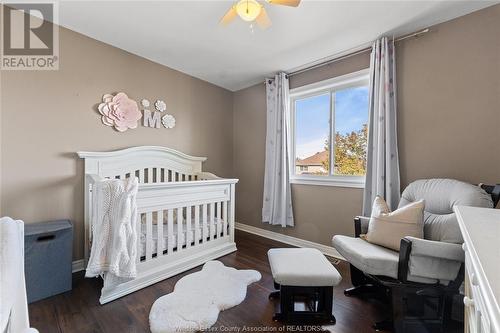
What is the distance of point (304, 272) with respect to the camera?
1468 mm

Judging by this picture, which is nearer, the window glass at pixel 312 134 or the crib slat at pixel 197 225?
the crib slat at pixel 197 225

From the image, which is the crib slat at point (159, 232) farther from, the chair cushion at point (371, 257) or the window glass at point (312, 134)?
the window glass at point (312, 134)

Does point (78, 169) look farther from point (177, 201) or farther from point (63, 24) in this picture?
point (63, 24)

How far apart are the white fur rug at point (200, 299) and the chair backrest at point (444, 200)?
4.90 ft

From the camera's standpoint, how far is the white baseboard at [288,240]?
106 inches

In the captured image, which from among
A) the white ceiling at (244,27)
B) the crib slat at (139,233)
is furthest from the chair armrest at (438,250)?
the crib slat at (139,233)

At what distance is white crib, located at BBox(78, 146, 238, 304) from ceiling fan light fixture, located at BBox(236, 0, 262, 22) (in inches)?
60.2

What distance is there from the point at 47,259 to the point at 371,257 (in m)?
2.44

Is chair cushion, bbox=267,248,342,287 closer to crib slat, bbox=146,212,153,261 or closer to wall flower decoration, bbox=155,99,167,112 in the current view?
crib slat, bbox=146,212,153,261

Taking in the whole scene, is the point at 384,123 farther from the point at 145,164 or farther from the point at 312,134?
the point at 145,164

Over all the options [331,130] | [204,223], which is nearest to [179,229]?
[204,223]

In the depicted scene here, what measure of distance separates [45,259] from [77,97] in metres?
1.52

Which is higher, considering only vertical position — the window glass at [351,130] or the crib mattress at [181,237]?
the window glass at [351,130]

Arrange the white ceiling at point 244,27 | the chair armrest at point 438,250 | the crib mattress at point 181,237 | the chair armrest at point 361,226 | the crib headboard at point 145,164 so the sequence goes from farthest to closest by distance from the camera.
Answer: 1. the crib headboard at point 145,164
2. the crib mattress at point 181,237
3. the chair armrest at point 361,226
4. the white ceiling at point 244,27
5. the chair armrest at point 438,250
